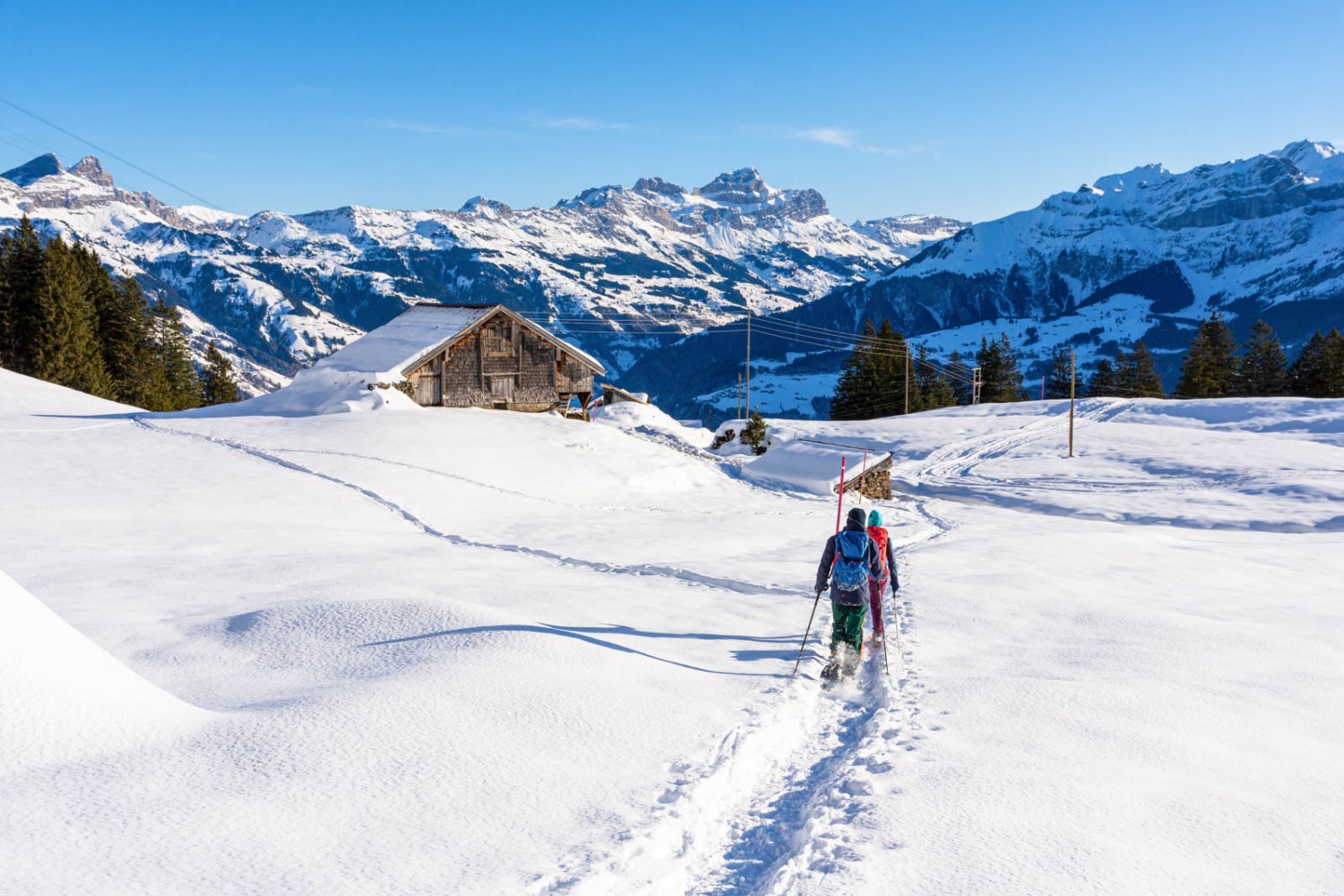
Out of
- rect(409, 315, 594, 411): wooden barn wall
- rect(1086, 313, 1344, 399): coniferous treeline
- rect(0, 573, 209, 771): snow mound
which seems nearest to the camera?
rect(0, 573, 209, 771): snow mound

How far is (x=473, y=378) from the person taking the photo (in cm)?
3759

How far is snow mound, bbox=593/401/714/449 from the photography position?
158ft

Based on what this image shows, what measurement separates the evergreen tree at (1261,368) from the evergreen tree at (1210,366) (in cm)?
89

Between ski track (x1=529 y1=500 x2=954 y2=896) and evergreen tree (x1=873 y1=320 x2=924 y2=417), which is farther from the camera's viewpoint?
evergreen tree (x1=873 y1=320 x2=924 y2=417)

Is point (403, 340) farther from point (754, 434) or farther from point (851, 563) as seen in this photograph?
point (851, 563)

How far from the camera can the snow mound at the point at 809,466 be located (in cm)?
3712

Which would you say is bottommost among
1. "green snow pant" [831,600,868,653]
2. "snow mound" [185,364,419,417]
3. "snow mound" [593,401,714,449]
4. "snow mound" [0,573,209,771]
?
"green snow pant" [831,600,868,653]

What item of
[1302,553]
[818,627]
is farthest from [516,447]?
[1302,553]

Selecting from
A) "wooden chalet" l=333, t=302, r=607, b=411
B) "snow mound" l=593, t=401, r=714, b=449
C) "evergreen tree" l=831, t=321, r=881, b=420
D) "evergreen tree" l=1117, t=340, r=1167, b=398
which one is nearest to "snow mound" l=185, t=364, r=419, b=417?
"wooden chalet" l=333, t=302, r=607, b=411

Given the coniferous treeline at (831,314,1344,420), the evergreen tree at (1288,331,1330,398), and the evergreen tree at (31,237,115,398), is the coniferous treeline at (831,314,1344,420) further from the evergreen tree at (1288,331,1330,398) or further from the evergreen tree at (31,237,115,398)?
the evergreen tree at (31,237,115,398)

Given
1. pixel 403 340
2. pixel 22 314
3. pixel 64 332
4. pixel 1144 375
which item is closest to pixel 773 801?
pixel 403 340

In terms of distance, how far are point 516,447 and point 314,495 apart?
9.46m

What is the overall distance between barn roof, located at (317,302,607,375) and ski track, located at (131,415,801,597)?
9949 millimetres

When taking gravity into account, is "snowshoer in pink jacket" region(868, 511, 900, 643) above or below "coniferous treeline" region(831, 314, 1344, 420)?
Answer: below
